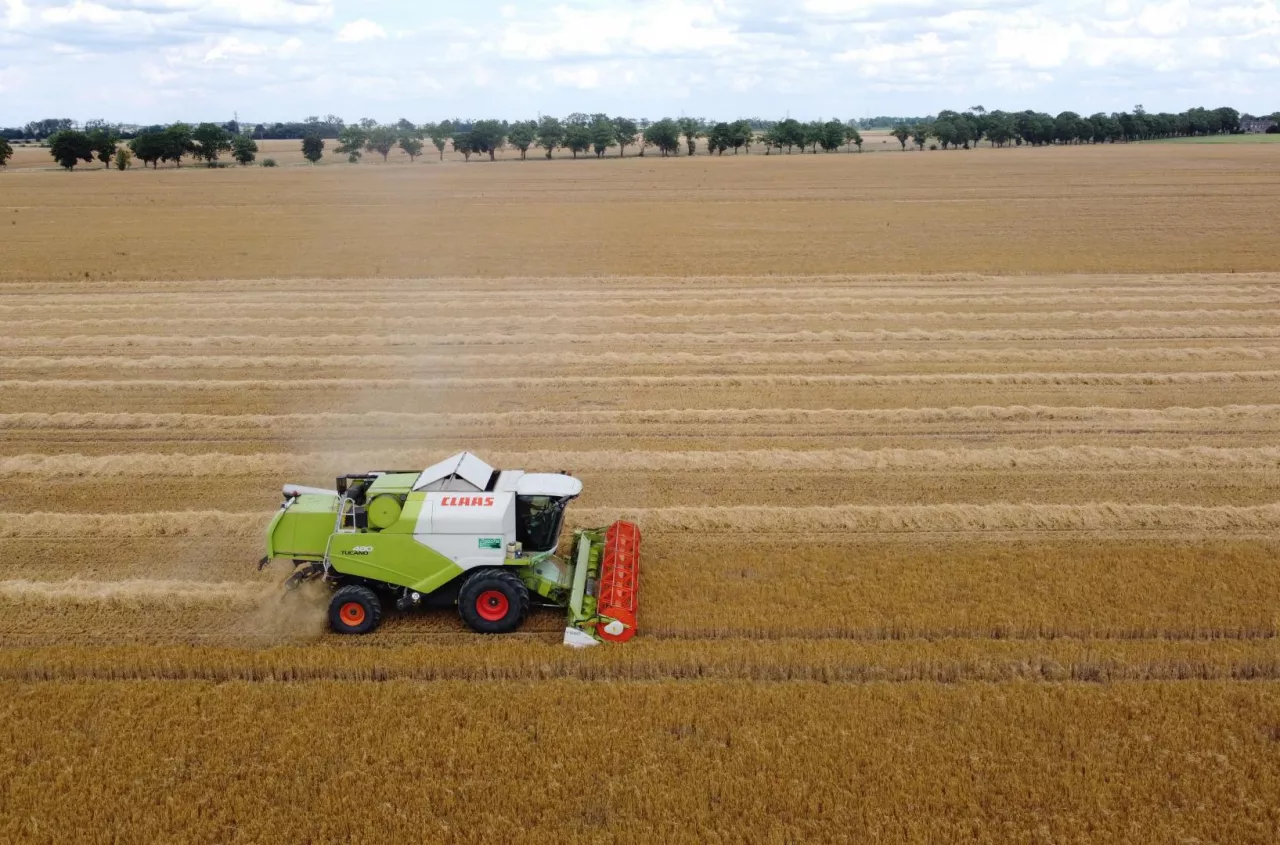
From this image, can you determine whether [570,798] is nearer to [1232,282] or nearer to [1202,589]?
[1202,589]

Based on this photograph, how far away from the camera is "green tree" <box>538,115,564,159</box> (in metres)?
123

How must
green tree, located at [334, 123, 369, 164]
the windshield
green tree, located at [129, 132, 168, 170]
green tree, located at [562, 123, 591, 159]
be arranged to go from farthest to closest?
1. green tree, located at [562, 123, 591, 159]
2. green tree, located at [129, 132, 168, 170]
3. green tree, located at [334, 123, 369, 164]
4. the windshield

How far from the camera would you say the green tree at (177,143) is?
106 meters

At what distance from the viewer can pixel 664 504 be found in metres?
14.0

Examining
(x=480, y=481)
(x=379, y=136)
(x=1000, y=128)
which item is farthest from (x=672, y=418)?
(x=1000, y=128)

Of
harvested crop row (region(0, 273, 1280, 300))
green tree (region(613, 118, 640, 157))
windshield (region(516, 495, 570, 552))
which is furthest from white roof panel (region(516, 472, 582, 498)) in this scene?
green tree (region(613, 118, 640, 157))

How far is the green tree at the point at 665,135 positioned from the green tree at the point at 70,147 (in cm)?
6155

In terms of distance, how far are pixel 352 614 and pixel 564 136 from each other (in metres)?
118

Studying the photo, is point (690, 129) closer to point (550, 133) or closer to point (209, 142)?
point (550, 133)

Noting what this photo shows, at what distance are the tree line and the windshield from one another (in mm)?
56449

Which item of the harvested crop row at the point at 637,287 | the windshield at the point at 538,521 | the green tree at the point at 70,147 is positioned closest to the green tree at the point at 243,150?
the green tree at the point at 70,147

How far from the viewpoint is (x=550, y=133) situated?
12269 centimetres

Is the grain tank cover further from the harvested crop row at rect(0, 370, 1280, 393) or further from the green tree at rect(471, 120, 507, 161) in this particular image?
the green tree at rect(471, 120, 507, 161)

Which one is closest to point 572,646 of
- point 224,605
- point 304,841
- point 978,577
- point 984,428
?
point 304,841
